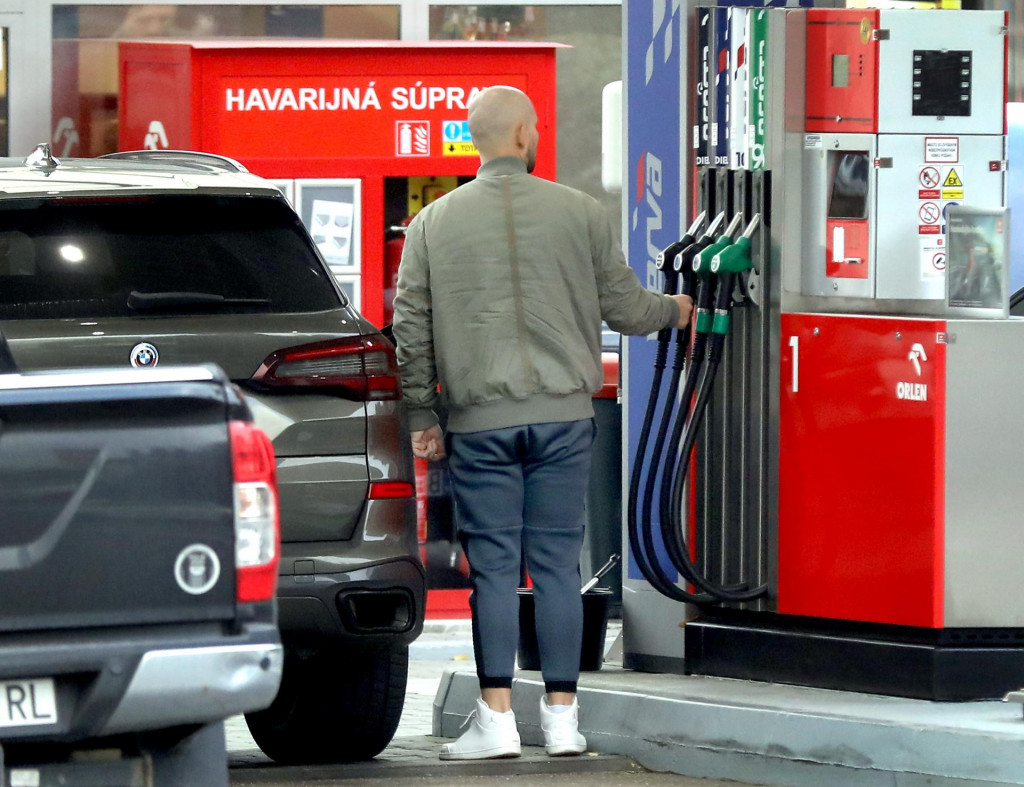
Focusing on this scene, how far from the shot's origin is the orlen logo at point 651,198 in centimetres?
714

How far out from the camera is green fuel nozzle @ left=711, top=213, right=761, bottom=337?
6.56m

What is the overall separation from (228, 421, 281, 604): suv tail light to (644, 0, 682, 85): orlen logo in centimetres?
344

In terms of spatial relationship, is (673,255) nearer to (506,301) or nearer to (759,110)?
(759,110)

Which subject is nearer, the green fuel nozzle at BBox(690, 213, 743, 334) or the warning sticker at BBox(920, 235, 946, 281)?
the warning sticker at BBox(920, 235, 946, 281)

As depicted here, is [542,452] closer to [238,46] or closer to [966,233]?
[966,233]

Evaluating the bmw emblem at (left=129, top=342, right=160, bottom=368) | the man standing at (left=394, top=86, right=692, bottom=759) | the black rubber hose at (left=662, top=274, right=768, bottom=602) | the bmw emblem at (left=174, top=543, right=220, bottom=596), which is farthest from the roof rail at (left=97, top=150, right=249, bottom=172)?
the bmw emblem at (left=174, top=543, right=220, bottom=596)

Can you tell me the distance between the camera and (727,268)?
21.5 feet

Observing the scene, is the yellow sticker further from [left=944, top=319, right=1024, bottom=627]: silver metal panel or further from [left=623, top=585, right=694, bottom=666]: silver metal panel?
[left=944, top=319, right=1024, bottom=627]: silver metal panel

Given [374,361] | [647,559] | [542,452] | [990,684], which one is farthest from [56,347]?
[990,684]

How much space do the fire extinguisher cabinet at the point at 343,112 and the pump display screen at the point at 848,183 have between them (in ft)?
13.9

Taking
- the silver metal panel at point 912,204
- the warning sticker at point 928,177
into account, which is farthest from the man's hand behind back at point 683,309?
the warning sticker at point 928,177

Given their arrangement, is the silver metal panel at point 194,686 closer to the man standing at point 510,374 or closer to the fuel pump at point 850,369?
the man standing at point 510,374

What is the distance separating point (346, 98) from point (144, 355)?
18.0 ft

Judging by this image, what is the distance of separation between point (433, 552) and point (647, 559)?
3.80 m
